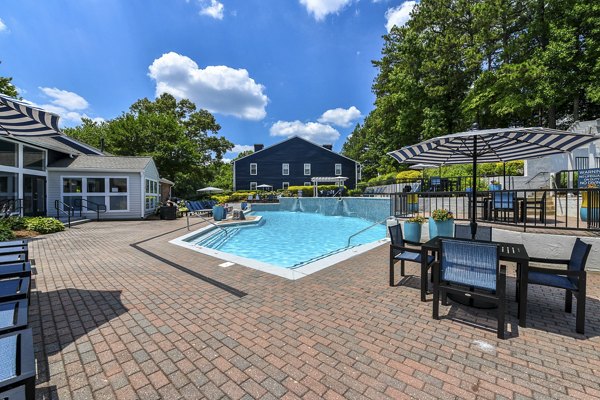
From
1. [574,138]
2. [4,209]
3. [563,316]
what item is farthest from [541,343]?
[4,209]

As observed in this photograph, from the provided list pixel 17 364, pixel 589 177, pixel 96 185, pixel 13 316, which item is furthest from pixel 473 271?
pixel 96 185

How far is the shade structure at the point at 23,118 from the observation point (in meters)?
3.20

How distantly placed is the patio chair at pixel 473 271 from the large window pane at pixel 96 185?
18712 millimetres

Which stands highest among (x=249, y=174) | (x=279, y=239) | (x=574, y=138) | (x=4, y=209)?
(x=249, y=174)

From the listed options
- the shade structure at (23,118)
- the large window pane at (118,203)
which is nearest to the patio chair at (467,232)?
the shade structure at (23,118)

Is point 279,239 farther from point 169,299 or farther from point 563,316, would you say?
point 563,316

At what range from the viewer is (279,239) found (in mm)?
11742

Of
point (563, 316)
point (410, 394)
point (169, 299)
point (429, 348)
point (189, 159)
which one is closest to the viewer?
point (410, 394)

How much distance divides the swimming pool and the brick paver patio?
48.5 inches

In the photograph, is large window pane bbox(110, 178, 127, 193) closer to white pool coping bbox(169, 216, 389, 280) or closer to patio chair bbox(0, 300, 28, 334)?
white pool coping bbox(169, 216, 389, 280)

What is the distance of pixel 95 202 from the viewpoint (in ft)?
51.6

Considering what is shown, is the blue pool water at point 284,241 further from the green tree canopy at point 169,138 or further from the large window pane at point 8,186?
the green tree canopy at point 169,138

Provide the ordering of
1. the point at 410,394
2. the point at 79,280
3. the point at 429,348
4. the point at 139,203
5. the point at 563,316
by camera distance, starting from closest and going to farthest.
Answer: the point at 410,394
the point at 429,348
the point at 563,316
the point at 79,280
the point at 139,203

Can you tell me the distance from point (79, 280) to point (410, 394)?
18.3 ft
